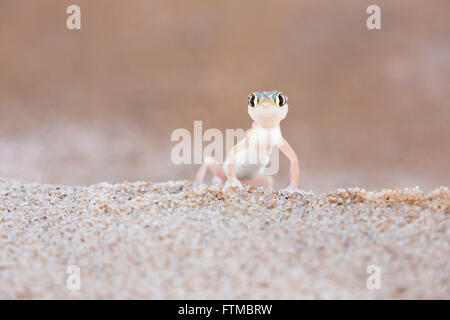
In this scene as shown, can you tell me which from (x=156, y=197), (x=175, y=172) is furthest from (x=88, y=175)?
(x=156, y=197)

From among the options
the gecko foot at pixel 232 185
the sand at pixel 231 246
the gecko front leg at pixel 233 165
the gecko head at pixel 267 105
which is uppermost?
the gecko head at pixel 267 105

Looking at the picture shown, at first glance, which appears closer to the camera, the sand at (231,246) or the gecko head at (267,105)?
the sand at (231,246)

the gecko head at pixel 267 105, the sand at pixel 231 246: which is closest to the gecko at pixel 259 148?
the gecko head at pixel 267 105

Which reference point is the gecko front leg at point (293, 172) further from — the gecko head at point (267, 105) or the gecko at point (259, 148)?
the gecko head at point (267, 105)

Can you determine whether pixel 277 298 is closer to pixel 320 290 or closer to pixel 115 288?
pixel 320 290

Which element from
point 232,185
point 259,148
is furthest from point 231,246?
point 259,148

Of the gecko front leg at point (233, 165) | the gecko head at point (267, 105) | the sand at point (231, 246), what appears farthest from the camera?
the gecko front leg at point (233, 165)
